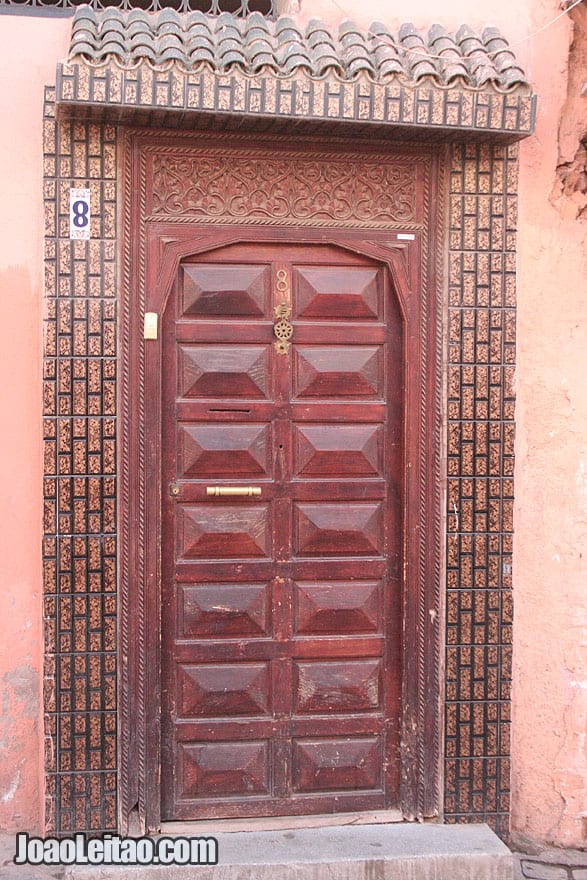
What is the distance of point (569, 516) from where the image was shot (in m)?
3.76

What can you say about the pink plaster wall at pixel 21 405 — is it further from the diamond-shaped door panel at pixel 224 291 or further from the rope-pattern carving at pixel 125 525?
the diamond-shaped door panel at pixel 224 291

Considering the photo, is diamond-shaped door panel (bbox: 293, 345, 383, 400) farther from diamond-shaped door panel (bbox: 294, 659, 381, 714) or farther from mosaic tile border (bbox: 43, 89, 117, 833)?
diamond-shaped door panel (bbox: 294, 659, 381, 714)

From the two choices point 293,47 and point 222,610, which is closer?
point 293,47

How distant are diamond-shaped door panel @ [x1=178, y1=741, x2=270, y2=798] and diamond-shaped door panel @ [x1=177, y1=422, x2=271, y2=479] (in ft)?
3.59

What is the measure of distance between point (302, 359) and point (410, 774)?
1.75 metres

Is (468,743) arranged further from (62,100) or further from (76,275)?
(62,100)

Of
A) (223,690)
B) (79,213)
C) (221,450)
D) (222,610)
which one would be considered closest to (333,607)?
(222,610)

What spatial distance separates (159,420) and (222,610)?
80cm

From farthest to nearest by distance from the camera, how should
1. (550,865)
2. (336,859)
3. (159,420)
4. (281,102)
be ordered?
(550,865), (159,420), (336,859), (281,102)

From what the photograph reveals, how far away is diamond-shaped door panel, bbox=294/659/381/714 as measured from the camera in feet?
12.3

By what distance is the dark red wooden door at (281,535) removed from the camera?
12.0ft

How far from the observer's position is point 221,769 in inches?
145

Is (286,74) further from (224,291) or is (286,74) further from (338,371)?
(338,371)

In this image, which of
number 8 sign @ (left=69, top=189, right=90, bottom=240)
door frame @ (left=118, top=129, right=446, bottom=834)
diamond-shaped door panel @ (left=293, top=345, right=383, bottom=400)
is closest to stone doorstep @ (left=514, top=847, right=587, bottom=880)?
door frame @ (left=118, top=129, right=446, bottom=834)
